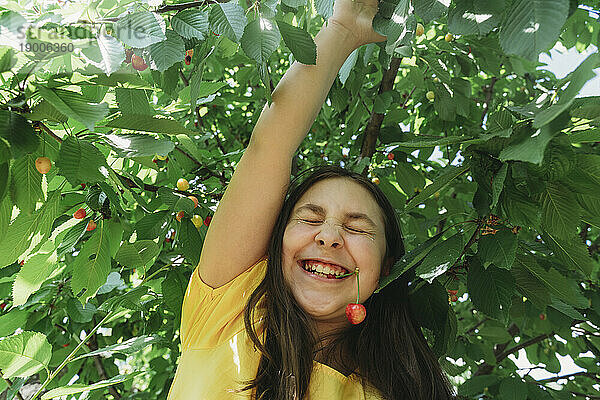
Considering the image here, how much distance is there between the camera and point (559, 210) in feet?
4.10

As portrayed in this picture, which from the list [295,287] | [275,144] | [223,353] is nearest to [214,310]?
[223,353]

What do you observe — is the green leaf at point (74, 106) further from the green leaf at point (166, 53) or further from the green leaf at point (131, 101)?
the green leaf at point (131, 101)

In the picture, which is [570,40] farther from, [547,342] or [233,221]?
[233,221]

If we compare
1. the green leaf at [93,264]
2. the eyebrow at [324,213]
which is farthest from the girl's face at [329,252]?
the green leaf at [93,264]

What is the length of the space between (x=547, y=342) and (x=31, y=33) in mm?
3101

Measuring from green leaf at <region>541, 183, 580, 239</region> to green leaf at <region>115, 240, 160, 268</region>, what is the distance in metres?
1.14

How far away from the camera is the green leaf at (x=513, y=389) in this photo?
2303 mm

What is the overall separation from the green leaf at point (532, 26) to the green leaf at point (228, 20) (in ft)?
1.77

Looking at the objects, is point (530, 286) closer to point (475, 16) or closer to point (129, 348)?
point (475, 16)

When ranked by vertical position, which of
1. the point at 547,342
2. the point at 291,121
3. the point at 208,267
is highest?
the point at 291,121

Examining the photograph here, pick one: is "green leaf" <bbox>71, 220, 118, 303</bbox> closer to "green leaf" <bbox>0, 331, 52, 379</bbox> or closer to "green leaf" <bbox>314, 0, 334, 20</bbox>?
"green leaf" <bbox>0, 331, 52, 379</bbox>

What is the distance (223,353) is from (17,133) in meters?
0.80

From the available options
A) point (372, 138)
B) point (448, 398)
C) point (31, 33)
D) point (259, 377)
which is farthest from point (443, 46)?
point (31, 33)

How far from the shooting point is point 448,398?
67.7 inches
